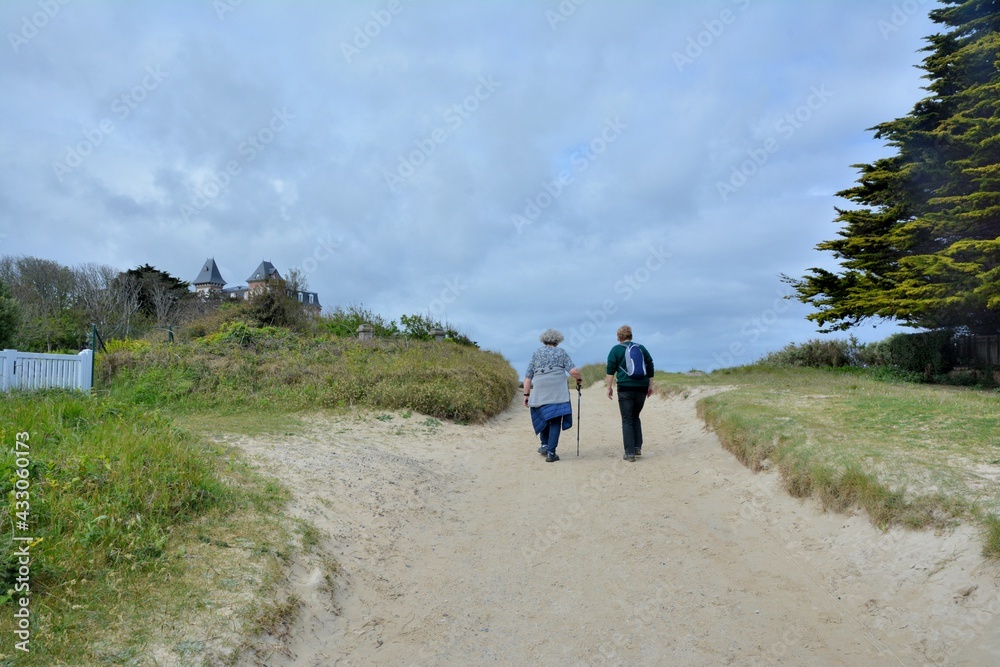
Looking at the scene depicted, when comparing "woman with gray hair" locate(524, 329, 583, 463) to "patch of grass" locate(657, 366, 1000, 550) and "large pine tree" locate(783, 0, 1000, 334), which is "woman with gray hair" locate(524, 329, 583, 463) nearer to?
"patch of grass" locate(657, 366, 1000, 550)

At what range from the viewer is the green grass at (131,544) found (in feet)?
12.0

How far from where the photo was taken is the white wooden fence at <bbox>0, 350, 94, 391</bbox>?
12695 millimetres

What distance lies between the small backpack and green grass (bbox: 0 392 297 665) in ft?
18.7

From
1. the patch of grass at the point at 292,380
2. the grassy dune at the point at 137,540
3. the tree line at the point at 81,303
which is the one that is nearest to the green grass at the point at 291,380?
the patch of grass at the point at 292,380

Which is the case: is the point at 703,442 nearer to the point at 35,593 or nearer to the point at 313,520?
the point at 313,520

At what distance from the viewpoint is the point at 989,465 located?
20.5 ft

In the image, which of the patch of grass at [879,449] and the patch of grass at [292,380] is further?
the patch of grass at [292,380]

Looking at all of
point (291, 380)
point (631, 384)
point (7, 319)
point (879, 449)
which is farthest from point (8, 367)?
point (879, 449)

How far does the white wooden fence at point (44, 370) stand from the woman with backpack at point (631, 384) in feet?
36.4

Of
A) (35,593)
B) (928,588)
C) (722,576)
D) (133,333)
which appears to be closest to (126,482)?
(35,593)

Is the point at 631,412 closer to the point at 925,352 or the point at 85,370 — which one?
the point at 85,370

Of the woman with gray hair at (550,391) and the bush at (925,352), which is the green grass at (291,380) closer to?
the woman with gray hair at (550,391)

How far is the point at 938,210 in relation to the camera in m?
22.1

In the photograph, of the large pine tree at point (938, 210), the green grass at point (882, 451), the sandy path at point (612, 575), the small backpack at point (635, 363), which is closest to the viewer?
the sandy path at point (612, 575)
